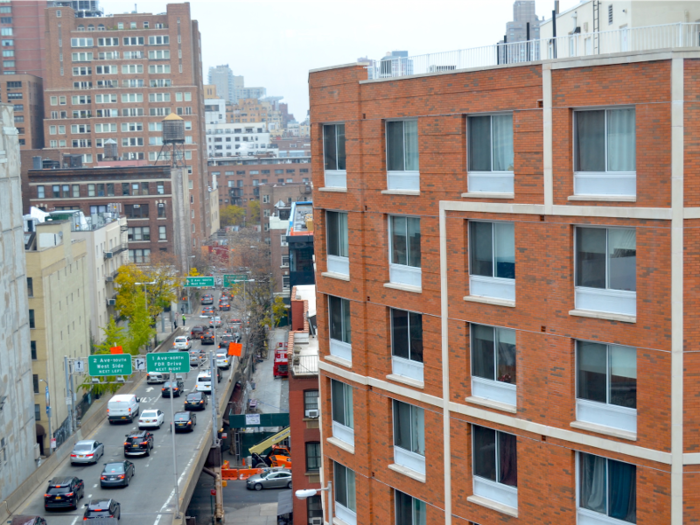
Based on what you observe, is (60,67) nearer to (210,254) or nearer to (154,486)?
(210,254)

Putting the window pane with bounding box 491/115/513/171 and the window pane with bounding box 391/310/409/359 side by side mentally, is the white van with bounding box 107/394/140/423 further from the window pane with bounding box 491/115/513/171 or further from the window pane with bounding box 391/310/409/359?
the window pane with bounding box 491/115/513/171

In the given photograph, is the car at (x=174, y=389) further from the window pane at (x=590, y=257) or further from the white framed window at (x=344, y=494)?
the window pane at (x=590, y=257)

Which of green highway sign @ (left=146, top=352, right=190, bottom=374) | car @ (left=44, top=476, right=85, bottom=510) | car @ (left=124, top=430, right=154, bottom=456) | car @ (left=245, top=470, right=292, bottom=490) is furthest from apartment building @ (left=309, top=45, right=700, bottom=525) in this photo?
car @ (left=245, top=470, right=292, bottom=490)

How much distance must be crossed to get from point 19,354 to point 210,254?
94.9 metres

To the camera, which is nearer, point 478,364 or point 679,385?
point 679,385

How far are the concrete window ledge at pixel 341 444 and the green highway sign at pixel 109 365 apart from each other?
32.2 metres

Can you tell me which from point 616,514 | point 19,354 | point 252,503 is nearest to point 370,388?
point 616,514

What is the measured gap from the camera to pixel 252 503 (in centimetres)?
5672

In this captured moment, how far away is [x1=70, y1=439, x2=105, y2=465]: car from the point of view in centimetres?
5506

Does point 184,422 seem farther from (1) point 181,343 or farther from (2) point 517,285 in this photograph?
(2) point 517,285

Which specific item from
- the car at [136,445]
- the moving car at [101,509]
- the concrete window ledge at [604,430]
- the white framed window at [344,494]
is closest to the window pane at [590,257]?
the concrete window ledge at [604,430]

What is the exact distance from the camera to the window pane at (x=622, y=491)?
1814cm

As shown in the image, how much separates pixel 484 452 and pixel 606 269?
5539mm

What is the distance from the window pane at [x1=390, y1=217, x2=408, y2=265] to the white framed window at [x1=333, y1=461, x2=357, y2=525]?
6740 millimetres
